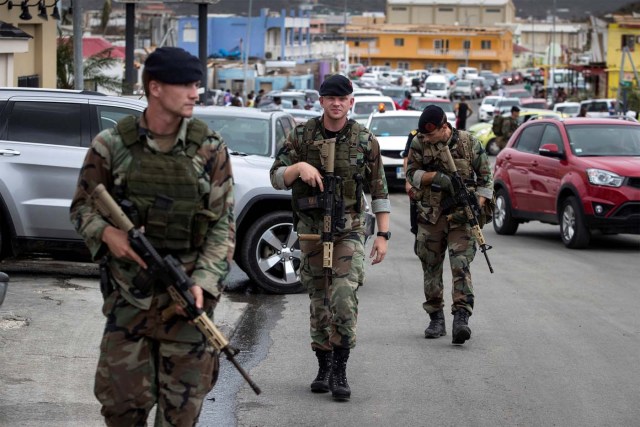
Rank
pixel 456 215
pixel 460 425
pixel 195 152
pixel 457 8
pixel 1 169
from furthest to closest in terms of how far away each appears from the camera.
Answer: pixel 457 8 → pixel 1 169 → pixel 456 215 → pixel 460 425 → pixel 195 152

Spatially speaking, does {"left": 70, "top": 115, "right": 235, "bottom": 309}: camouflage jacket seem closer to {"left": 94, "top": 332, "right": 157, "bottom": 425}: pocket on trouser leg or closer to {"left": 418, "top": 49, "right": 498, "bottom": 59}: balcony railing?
{"left": 94, "top": 332, "right": 157, "bottom": 425}: pocket on trouser leg

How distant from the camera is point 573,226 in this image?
15.9 meters

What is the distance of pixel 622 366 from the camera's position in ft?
27.3

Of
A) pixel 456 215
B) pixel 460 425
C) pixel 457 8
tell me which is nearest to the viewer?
pixel 460 425

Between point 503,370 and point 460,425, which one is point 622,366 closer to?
point 503,370

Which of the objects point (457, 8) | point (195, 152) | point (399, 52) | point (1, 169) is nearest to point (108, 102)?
point (1, 169)

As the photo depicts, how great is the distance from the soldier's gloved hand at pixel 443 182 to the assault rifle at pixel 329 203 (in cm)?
210

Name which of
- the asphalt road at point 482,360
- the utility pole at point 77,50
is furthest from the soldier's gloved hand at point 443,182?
the utility pole at point 77,50

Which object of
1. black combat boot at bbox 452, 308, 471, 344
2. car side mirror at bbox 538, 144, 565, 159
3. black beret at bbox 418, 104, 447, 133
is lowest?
black combat boot at bbox 452, 308, 471, 344

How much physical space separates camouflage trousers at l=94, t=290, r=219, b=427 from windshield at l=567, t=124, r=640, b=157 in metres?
11.9

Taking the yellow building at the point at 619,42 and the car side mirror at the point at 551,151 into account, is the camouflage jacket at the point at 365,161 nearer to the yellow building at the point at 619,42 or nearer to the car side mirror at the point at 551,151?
the car side mirror at the point at 551,151

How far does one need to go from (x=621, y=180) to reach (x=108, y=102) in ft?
23.4

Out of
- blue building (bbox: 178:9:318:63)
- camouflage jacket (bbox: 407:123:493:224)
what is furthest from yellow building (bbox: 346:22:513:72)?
camouflage jacket (bbox: 407:123:493:224)

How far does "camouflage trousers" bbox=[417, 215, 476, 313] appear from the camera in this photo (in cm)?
912
